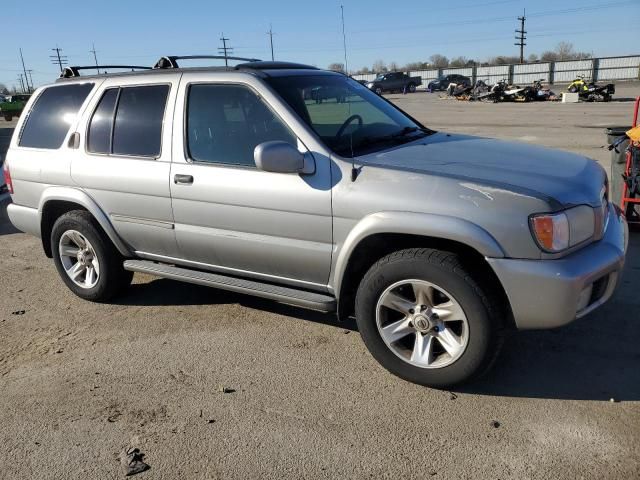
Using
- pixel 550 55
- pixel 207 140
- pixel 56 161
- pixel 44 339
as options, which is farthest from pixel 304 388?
pixel 550 55

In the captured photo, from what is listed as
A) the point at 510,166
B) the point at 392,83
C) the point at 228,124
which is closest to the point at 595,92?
the point at 392,83

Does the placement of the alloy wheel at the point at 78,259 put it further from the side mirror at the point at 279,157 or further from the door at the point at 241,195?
the side mirror at the point at 279,157

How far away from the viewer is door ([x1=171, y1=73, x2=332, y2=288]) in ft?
11.5

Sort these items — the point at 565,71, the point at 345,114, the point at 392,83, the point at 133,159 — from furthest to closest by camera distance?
1. the point at 565,71
2. the point at 392,83
3. the point at 133,159
4. the point at 345,114

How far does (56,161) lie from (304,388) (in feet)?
9.70

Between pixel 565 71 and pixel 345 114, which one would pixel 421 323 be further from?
pixel 565 71

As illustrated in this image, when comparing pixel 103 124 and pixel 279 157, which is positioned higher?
pixel 103 124

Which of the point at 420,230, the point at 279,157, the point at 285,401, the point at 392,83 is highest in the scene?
the point at 279,157

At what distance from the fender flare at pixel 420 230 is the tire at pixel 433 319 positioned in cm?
16

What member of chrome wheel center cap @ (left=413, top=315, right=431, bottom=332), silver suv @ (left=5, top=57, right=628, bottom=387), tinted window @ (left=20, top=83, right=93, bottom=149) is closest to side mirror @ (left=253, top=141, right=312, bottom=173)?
silver suv @ (left=5, top=57, right=628, bottom=387)

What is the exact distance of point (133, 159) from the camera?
A: 427 cm

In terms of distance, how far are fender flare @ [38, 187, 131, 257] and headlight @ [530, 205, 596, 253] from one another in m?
3.23

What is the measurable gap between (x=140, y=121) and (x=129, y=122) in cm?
13

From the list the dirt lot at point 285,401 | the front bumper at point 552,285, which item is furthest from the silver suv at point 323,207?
the dirt lot at point 285,401
